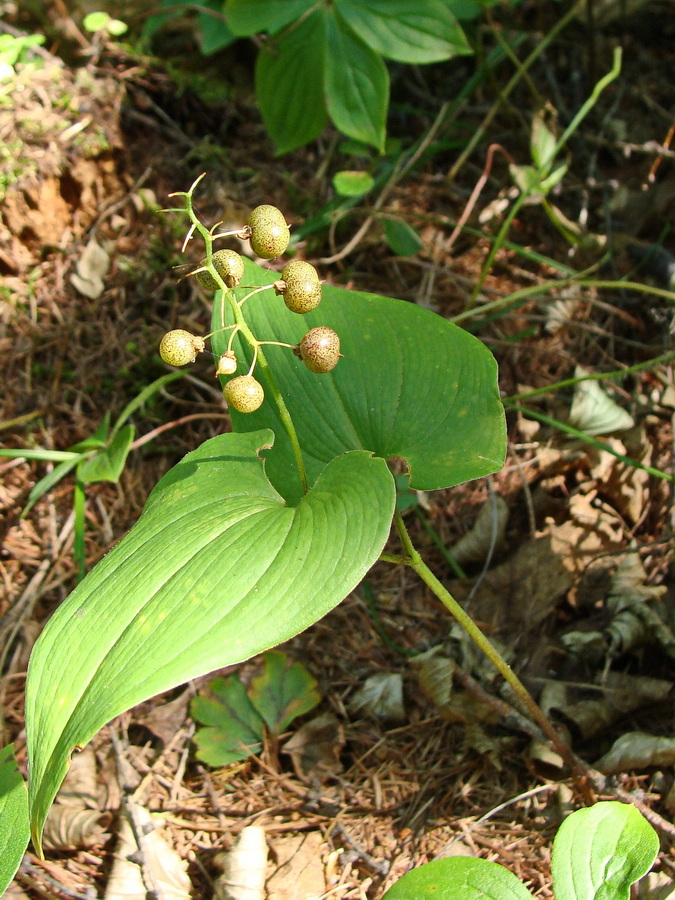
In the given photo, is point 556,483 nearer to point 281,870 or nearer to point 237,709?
point 237,709

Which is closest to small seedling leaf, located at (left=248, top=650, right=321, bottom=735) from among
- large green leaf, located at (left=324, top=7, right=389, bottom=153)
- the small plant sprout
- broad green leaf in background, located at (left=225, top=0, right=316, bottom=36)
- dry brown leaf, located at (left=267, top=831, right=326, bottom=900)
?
dry brown leaf, located at (left=267, top=831, right=326, bottom=900)

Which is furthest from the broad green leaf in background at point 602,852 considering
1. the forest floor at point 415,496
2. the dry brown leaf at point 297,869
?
the dry brown leaf at point 297,869

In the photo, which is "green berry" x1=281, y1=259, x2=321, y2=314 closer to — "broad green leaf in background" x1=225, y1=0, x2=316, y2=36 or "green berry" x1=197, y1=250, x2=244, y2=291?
"green berry" x1=197, y1=250, x2=244, y2=291

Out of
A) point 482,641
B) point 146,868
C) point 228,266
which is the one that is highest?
point 228,266

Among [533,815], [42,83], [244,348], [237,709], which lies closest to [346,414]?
[244,348]

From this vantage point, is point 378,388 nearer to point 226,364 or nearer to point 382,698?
point 226,364

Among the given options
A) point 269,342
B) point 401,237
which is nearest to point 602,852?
point 269,342
